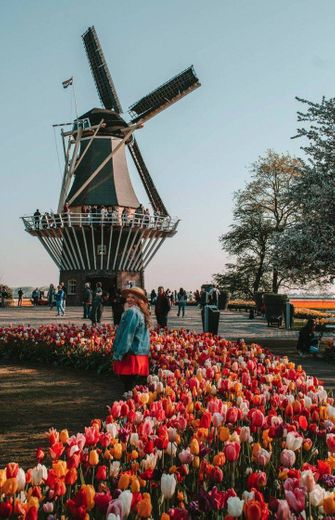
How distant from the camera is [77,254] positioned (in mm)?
43469

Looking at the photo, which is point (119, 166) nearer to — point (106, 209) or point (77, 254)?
point (106, 209)

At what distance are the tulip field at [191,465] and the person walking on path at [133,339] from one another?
119 centimetres

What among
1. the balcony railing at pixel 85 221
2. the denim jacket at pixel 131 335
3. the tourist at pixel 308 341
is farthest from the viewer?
the balcony railing at pixel 85 221

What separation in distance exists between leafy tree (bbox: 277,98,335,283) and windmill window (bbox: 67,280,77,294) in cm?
2406

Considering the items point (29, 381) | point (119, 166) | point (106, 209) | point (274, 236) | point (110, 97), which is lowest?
point (29, 381)

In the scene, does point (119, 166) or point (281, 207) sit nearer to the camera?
point (119, 166)

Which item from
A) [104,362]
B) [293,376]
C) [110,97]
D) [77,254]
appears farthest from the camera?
[110,97]

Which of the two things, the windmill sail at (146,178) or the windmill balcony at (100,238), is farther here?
the windmill sail at (146,178)

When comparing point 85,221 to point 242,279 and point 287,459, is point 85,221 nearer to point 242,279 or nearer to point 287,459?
point 242,279

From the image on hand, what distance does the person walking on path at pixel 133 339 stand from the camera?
8266 mm

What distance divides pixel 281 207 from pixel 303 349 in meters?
35.3

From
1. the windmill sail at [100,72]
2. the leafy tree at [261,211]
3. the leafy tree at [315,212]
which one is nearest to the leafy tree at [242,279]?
the leafy tree at [261,211]

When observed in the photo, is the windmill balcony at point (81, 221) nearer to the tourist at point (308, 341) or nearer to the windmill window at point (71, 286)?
the windmill window at point (71, 286)

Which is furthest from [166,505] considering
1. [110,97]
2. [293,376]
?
[110,97]
